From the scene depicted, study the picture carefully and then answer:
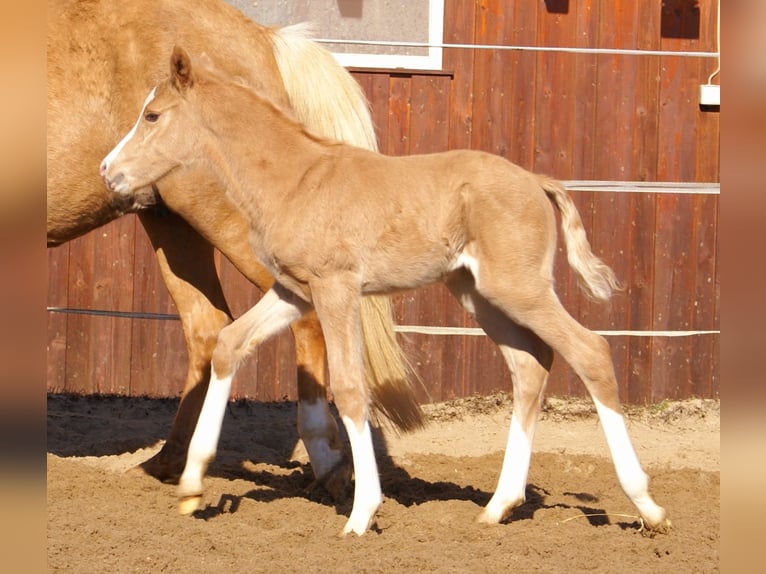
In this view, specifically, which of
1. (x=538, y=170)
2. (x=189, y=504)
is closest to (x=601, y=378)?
(x=189, y=504)

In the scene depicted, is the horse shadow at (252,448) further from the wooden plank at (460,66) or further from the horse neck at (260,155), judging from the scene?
the wooden plank at (460,66)

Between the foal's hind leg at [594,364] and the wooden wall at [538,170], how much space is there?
133 inches

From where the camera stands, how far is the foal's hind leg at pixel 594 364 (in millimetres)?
3949

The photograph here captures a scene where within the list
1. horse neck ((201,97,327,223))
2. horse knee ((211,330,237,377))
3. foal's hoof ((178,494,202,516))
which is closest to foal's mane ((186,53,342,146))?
horse neck ((201,97,327,223))

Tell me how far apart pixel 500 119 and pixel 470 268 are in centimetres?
352

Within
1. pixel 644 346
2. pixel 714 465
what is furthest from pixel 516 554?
pixel 644 346

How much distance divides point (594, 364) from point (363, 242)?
1100 mm

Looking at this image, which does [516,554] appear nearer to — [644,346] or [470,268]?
[470,268]

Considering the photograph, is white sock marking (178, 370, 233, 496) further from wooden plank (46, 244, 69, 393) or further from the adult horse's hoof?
wooden plank (46, 244, 69, 393)

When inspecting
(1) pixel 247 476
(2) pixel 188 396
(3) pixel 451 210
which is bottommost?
(1) pixel 247 476

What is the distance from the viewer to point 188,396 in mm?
5402

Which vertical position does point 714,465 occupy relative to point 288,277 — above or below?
below

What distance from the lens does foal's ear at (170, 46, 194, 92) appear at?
4242 millimetres

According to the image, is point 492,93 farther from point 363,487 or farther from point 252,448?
point 363,487
